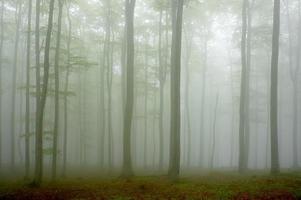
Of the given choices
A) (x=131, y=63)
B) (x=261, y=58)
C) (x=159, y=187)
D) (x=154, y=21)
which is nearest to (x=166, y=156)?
(x=261, y=58)

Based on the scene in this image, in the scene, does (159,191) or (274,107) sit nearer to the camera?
(159,191)

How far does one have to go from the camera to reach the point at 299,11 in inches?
1145

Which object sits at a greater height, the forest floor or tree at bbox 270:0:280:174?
tree at bbox 270:0:280:174

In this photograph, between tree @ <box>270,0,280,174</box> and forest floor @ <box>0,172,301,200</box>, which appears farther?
tree @ <box>270,0,280,174</box>

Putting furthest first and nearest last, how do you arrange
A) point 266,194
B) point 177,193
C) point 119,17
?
1. point 119,17
2. point 177,193
3. point 266,194

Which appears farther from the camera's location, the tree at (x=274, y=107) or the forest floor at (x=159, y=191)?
the tree at (x=274, y=107)

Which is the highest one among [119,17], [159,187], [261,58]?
[119,17]

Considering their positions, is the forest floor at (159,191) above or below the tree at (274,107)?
below

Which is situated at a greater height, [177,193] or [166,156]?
[177,193]

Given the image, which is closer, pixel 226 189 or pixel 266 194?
A: pixel 266 194

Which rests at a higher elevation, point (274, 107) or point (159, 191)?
point (274, 107)

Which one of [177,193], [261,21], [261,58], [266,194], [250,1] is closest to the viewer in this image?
[266,194]

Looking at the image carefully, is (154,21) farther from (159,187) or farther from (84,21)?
(159,187)

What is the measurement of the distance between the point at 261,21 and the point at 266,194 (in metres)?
22.0
